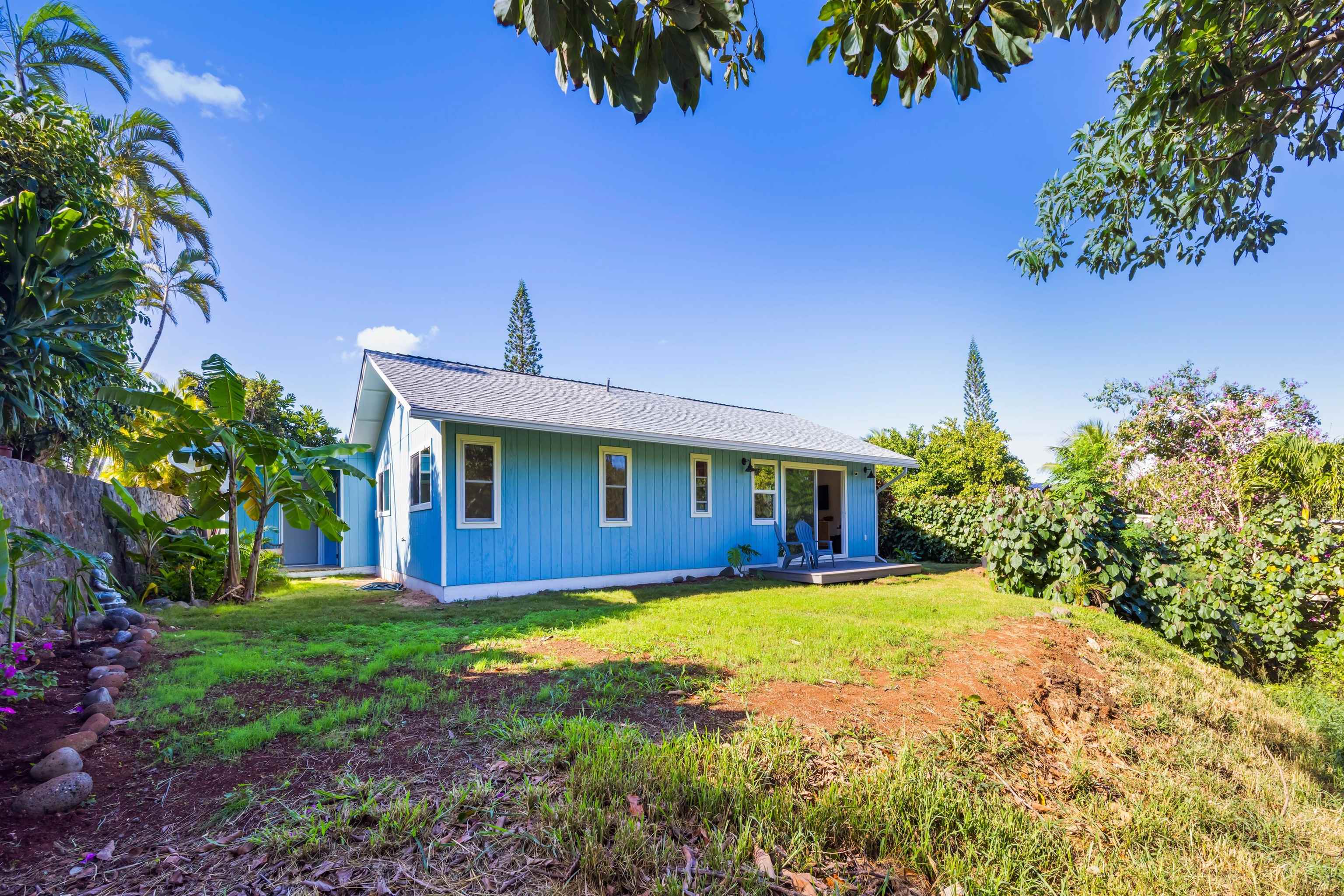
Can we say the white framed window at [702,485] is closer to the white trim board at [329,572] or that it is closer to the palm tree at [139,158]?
the white trim board at [329,572]

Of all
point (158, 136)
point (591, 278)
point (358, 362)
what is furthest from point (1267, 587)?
point (158, 136)

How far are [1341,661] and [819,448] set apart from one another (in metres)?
8.51

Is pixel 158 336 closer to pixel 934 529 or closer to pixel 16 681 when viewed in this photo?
pixel 16 681

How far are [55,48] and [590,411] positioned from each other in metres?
13.6

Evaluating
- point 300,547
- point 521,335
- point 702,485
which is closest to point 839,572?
Answer: point 702,485

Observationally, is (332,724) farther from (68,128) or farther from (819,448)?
(819,448)

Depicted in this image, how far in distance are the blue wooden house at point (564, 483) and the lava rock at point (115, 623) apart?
368 cm

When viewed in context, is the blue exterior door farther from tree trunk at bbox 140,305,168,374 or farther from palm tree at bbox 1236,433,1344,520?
palm tree at bbox 1236,433,1344,520

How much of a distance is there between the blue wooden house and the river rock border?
3784mm

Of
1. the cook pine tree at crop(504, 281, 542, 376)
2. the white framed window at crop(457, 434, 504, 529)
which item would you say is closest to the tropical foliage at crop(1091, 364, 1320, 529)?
the white framed window at crop(457, 434, 504, 529)

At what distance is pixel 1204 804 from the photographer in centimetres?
345

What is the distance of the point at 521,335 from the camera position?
1622 inches

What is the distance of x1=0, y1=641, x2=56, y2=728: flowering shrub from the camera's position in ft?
9.80

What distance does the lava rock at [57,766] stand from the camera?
2.68 m
